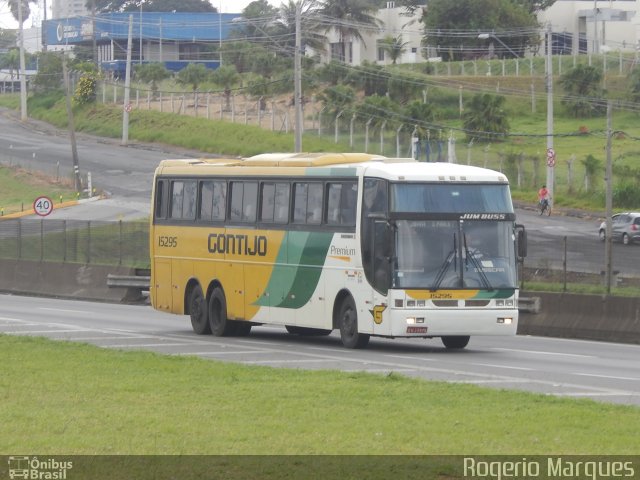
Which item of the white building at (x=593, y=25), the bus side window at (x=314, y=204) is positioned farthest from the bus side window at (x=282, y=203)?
the white building at (x=593, y=25)

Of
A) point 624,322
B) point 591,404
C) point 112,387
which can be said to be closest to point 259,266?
point 624,322

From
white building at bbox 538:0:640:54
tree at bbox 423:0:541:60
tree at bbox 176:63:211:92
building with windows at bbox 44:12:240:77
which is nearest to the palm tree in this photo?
tree at bbox 423:0:541:60

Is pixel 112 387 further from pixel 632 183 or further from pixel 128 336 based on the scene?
pixel 632 183

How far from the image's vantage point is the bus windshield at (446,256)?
21719 millimetres

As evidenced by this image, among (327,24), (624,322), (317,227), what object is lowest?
(624,322)

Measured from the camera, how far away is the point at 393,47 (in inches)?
4318

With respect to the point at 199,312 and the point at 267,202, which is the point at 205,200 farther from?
the point at 199,312

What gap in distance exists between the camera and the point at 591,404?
13.6 m

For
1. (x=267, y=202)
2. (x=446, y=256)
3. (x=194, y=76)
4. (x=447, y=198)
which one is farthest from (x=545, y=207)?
(x=194, y=76)

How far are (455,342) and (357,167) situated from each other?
11.8 ft
